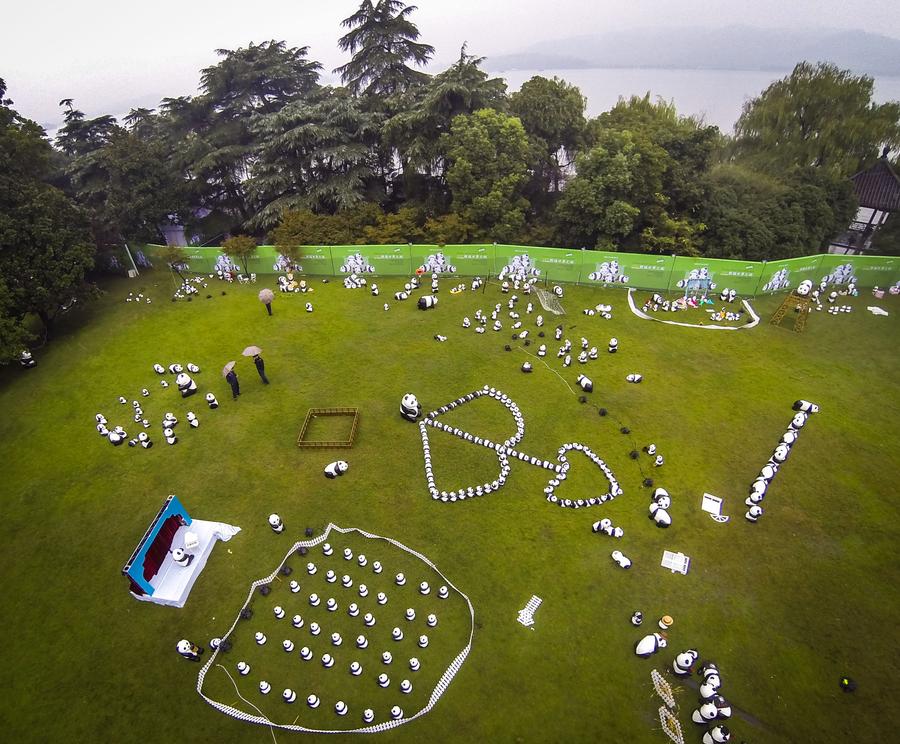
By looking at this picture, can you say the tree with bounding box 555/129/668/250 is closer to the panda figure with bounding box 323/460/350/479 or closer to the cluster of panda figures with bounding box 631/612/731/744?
the panda figure with bounding box 323/460/350/479

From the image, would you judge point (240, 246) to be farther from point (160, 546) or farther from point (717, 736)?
point (717, 736)

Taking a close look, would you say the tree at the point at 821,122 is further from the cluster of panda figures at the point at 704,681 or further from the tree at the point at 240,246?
the tree at the point at 240,246

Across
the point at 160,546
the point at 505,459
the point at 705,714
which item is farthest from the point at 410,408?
the point at 705,714

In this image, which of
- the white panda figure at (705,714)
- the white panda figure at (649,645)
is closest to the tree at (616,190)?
the white panda figure at (649,645)

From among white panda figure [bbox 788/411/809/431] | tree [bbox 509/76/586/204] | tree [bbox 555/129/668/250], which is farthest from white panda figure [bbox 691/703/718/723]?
tree [bbox 509/76/586/204]

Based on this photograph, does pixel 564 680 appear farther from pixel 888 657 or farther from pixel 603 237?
pixel 603 237

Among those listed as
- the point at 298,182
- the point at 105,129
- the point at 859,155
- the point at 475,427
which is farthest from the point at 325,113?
the point at 859,155
